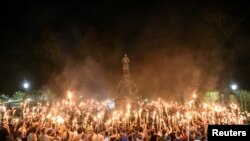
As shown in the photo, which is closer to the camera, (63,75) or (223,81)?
(223,81)

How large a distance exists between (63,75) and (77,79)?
8.31 feet

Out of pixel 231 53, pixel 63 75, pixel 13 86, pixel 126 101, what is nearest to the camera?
pixel 126 101

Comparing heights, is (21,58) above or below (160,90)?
above

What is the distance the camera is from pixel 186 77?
38281 millimetres

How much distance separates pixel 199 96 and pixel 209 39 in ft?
20.1

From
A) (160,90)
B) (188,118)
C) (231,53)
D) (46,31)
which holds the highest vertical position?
(46,31)

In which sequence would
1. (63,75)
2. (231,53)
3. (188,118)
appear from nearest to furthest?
(188,118) → (231,53) → (63,75)

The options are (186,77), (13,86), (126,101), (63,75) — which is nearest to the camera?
(126,101)

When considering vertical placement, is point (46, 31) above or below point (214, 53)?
above

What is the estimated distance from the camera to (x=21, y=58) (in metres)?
37.5

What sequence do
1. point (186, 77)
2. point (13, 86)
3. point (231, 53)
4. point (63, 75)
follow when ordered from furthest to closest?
point (63, 75) < point (186, 77) < point (13, 86) < point (231, 53)

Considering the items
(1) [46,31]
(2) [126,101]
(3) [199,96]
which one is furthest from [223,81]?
(1) [46,31]

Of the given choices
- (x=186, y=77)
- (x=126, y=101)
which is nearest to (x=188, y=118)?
(x=126, y=101)

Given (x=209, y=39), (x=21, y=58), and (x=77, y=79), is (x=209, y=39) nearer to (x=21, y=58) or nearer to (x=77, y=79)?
(x=77, y=79)
